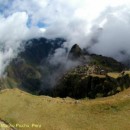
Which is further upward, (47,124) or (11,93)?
(11,93)

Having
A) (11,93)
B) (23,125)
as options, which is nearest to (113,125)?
(23,125)

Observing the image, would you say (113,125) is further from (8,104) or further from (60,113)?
(8,104)

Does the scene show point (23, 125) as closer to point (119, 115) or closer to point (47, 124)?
point (47, 124)

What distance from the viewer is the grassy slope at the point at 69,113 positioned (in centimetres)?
7278

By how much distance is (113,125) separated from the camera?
70875 mm

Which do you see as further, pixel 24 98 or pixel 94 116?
pixel 24 98

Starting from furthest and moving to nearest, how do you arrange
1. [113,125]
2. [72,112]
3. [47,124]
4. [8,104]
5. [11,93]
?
[11,93] < [8,104] < [72,112] < [47,124] < [113,125]

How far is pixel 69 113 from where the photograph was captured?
81500mm

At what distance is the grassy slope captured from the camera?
72.8 meters

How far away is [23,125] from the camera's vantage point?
75250mm

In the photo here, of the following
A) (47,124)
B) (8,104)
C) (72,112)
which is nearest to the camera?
(47,124)

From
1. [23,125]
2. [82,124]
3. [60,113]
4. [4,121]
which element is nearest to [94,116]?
[82,124]

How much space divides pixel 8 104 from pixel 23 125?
63.3 feet

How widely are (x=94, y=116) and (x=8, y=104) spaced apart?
28820 mm
